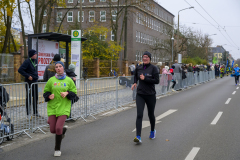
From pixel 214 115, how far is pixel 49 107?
6184 millimetres

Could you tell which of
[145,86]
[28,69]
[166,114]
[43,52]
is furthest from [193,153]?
[43,52]

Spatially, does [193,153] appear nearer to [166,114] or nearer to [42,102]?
[42,102]

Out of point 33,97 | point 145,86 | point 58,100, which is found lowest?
point 33,97

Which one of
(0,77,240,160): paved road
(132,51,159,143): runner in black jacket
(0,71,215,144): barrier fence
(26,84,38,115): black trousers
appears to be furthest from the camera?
(26,84,38,115): black trousers

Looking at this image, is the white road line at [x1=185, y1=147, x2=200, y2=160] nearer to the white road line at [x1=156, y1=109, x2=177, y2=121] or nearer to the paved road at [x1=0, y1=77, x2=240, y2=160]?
the paved road at [x1=0, y1=77, x2=240, y2=160]

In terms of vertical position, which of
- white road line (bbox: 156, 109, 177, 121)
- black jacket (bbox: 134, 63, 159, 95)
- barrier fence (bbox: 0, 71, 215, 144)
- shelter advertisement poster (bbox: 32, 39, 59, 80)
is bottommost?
white road line (bbox: 156, 109, 177, 121)

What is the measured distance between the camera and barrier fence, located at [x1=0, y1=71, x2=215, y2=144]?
687 centimetres

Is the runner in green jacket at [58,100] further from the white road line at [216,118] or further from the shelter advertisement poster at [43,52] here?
the shelter advertisement poster at [43,52]

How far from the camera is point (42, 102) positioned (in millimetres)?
7965

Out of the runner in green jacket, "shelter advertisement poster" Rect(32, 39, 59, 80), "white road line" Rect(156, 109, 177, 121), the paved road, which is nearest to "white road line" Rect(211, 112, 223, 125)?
the paved road

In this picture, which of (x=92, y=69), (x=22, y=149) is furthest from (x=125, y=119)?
(x=92, y=69)

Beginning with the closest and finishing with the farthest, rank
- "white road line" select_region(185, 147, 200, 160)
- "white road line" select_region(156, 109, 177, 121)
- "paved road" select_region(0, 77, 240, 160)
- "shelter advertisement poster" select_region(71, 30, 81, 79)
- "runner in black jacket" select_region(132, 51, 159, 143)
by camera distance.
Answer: "white road line" select_region(185, 147, 200, 160) < "paved road" select_region(0, 77, 240, 160) < "runner in black jacket" select_region(132, 51, 159, 143) < "white road line" select_region(156, 109, 177, 121) < "shelter advertisement poster" select_region(71, 30, 81, 79)

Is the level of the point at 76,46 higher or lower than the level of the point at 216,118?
higher

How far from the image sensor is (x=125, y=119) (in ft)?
31.3
